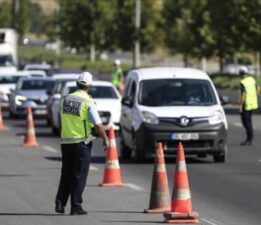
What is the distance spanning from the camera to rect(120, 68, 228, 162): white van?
67.0ft

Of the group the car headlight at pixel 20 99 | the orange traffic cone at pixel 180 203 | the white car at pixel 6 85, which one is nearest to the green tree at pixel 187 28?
the white car at pixel 6 85

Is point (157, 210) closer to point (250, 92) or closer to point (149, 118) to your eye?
point (149, 118)

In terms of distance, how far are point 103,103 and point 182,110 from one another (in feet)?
27.9

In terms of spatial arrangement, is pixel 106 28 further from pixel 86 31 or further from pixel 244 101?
pixel 244 101

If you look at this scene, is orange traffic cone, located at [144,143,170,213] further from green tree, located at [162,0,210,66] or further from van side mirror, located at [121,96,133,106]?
green tree, located at [162,0,210,66]

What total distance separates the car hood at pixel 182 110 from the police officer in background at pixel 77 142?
283 inches

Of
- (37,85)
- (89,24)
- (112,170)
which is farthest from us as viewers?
(89,24)

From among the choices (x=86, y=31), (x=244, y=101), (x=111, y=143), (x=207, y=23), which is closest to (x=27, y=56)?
(x=86, y=31)

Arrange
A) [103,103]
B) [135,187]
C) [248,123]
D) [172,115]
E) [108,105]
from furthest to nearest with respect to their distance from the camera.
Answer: [103,103] → [108,105] → [248,123] → [172,115] → [135,187]

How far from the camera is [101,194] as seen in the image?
15.8 meters

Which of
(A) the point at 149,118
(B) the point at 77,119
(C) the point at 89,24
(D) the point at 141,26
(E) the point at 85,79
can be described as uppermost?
(E) the point at 85,79

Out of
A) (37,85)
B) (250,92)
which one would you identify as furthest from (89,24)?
(250,92)

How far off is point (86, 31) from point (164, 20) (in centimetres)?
800

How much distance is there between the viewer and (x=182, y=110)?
2066 cm
